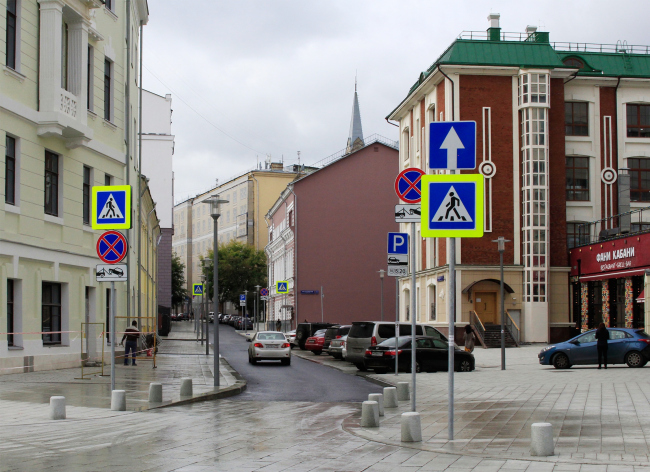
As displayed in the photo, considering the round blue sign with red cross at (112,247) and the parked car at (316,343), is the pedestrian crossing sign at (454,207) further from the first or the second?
the parked car at (316,343)

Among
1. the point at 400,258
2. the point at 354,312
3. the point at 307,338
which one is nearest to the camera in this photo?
the point at 400,258

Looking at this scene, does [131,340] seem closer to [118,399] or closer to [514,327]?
[118,399]

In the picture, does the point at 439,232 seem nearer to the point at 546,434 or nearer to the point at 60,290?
the point at 546,434

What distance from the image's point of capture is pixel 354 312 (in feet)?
203

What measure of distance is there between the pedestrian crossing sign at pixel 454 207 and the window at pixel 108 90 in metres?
21.5

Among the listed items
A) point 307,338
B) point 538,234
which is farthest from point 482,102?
point 307,338

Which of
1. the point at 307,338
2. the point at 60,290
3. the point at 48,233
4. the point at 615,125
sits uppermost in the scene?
the point at 615,125

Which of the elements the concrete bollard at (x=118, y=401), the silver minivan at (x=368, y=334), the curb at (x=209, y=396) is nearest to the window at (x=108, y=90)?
the silver minivan at (x=368, y=334)

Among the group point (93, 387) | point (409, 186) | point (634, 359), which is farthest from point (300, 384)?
point (634, 359)

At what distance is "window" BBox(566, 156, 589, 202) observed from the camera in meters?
47.1

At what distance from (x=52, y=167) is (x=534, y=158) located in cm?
2879

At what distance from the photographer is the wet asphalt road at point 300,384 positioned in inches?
711

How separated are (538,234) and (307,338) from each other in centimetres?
1430

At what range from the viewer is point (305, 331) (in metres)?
44.1
